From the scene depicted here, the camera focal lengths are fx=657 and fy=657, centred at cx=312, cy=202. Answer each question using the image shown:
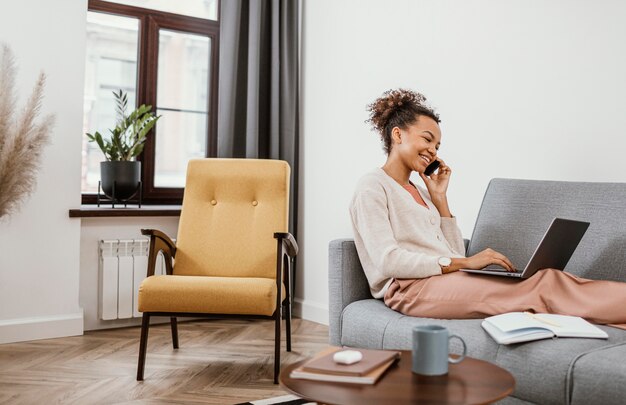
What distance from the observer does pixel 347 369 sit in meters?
1.28

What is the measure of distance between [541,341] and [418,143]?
37.1 inches

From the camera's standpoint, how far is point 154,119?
3.68 meters

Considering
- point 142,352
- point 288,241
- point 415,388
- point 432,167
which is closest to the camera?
point 415,388

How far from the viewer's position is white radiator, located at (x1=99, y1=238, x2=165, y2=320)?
3.58m

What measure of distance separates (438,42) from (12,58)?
2.11m

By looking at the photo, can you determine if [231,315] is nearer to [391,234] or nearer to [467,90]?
[391,234]

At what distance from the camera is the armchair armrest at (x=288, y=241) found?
2764mm

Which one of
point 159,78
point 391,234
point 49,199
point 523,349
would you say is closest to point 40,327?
point 49,199

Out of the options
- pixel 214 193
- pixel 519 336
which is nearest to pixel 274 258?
pixel 214 193

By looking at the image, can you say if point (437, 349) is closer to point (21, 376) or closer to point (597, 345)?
point (597, 345)

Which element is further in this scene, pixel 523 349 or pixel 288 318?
pixel 288 318

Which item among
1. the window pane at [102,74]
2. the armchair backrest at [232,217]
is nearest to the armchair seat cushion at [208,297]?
the armchair backrest at [232,217]

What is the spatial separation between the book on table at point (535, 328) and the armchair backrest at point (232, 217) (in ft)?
4.94

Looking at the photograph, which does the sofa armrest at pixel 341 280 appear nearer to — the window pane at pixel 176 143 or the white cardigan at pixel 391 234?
the white cardigan at pixel 391 234
